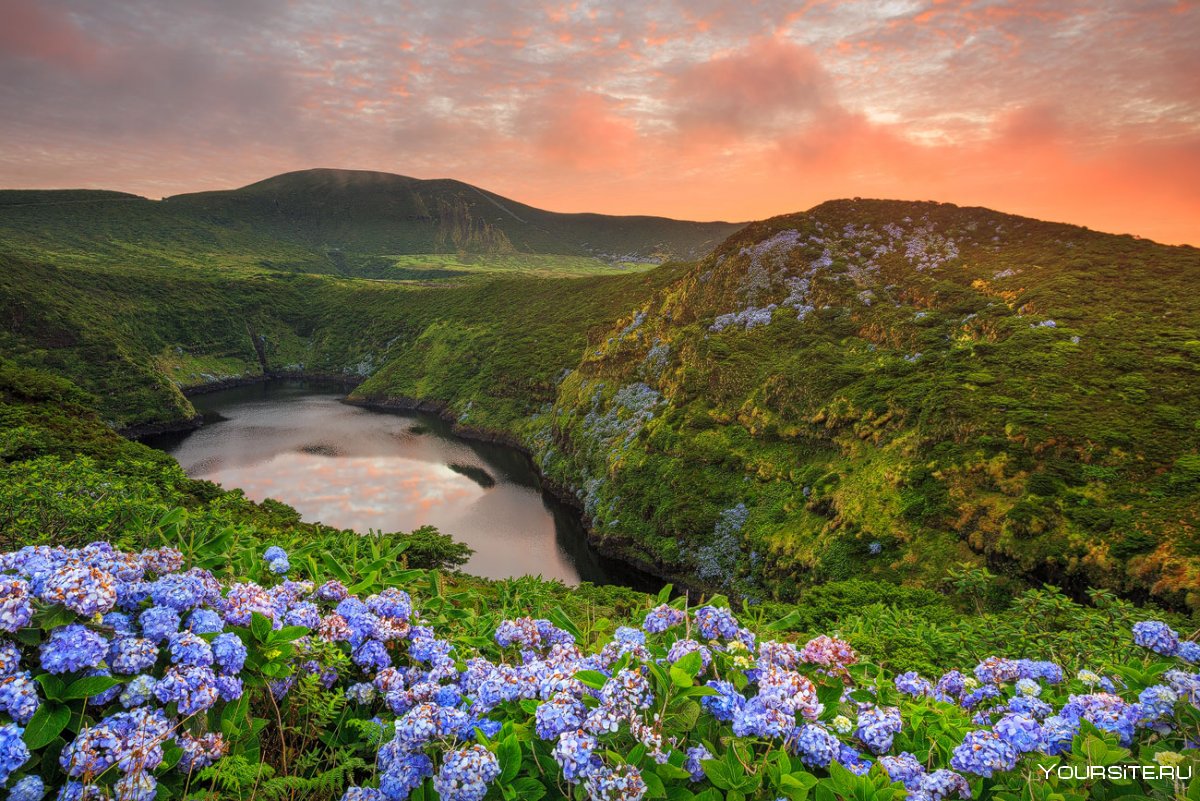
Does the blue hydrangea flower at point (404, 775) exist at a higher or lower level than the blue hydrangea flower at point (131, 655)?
lower

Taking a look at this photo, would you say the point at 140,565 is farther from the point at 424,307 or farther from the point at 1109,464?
the point at 424,307

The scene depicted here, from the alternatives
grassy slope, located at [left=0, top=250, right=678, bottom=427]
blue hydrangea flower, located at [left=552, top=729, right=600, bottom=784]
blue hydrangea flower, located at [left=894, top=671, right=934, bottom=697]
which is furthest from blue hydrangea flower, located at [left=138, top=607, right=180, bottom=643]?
grassy slope, located at [left=0, top=250, right=678, bottom=427]

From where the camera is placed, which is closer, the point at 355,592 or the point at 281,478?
the point at 355,592

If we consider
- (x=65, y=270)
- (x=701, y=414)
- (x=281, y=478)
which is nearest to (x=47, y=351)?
(x=65, y=270)

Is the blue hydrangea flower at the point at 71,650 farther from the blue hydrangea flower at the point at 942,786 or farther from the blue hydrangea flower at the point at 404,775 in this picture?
the blue hydrangea flower at the point at 942,786

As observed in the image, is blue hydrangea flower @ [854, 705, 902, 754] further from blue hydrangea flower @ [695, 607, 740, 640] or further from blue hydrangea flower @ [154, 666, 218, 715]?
blue hydrangea flower @ [154, 666, 218, 715]

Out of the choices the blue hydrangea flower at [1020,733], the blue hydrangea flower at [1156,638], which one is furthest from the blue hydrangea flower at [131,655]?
the blue hydrangea flower at [1156,638]
